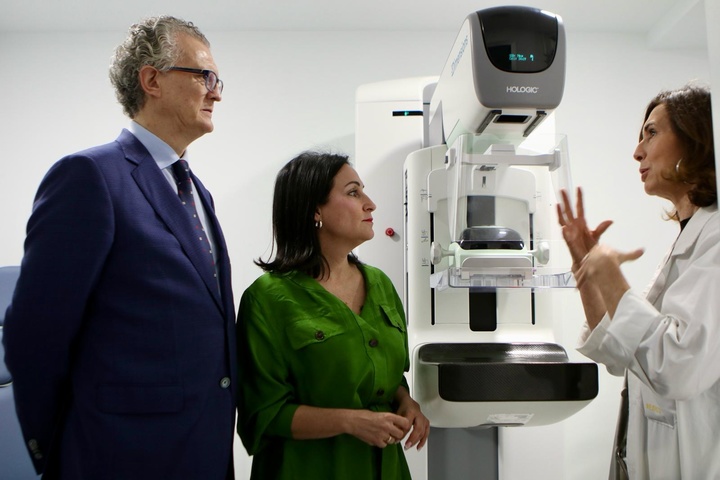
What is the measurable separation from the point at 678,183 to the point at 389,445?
2.82 ft

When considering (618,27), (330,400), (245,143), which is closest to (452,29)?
(618,27)

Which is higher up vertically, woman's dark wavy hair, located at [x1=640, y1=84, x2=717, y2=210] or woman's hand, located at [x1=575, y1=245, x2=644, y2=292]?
woman's dark wavy hair, located at [x1=640, y1=84, x2=717, y2=210]

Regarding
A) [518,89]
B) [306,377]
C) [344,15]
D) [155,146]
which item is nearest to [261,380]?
[306,377]

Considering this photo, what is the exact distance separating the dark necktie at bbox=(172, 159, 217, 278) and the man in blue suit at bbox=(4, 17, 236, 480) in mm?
23

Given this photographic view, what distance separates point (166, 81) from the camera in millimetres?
1267

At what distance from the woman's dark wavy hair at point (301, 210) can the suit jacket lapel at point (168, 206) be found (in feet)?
0.86

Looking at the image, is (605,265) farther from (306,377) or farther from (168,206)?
(168,206)

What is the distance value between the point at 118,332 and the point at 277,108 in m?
2.01

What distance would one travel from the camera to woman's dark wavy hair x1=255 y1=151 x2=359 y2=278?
1419 millimetres

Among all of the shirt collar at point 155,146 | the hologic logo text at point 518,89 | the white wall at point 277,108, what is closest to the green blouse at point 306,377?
the shirt collar at point 155,146

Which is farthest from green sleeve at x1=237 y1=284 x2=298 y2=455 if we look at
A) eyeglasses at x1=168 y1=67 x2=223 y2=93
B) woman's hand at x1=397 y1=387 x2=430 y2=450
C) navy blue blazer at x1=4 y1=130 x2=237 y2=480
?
eyeglasses at x1=168 y1=67 x2=223 y2=93

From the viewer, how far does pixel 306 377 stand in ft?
4.19

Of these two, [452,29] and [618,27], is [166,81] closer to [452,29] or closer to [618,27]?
[452,29]

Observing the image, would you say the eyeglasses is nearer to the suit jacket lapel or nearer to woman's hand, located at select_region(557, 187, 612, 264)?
the suit jacket lapel
